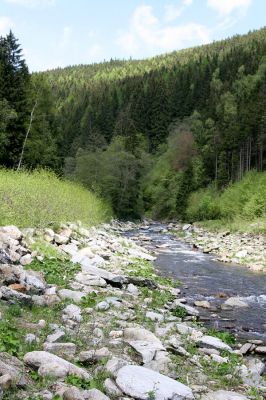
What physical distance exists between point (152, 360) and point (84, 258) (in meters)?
8.06

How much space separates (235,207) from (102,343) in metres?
43.8

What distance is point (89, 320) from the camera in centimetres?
856

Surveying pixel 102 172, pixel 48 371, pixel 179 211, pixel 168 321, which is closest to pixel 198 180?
pixel 179 211

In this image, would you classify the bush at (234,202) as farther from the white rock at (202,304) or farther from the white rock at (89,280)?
the white rock at (89,280)

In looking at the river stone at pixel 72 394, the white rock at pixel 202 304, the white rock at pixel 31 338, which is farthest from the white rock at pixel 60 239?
the river stone at pixel 72 394

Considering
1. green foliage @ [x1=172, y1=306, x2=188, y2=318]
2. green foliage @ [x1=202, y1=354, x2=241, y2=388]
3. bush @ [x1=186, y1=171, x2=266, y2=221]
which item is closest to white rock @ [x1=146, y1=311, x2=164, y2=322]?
green foliage @ [x1=172, y1=306, x2=188, y2=318]

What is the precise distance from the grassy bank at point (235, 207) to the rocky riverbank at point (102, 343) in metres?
26.3

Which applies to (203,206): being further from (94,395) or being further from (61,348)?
(94,395)

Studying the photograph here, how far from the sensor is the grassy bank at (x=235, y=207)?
42.0 m

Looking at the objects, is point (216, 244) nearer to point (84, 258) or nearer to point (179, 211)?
point (84, 258)

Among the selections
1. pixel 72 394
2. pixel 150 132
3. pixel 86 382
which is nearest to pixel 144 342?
pixel 86 382

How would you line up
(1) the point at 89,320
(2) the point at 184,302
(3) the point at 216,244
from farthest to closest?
(3) the point at 216,244, (2) the point at 184,302, (1) the point at 89,320

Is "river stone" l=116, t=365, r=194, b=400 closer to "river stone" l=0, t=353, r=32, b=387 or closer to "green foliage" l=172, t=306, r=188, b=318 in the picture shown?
"river stone" l=0, t=353, r=32, b=387

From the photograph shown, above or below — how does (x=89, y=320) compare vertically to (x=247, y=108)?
below
